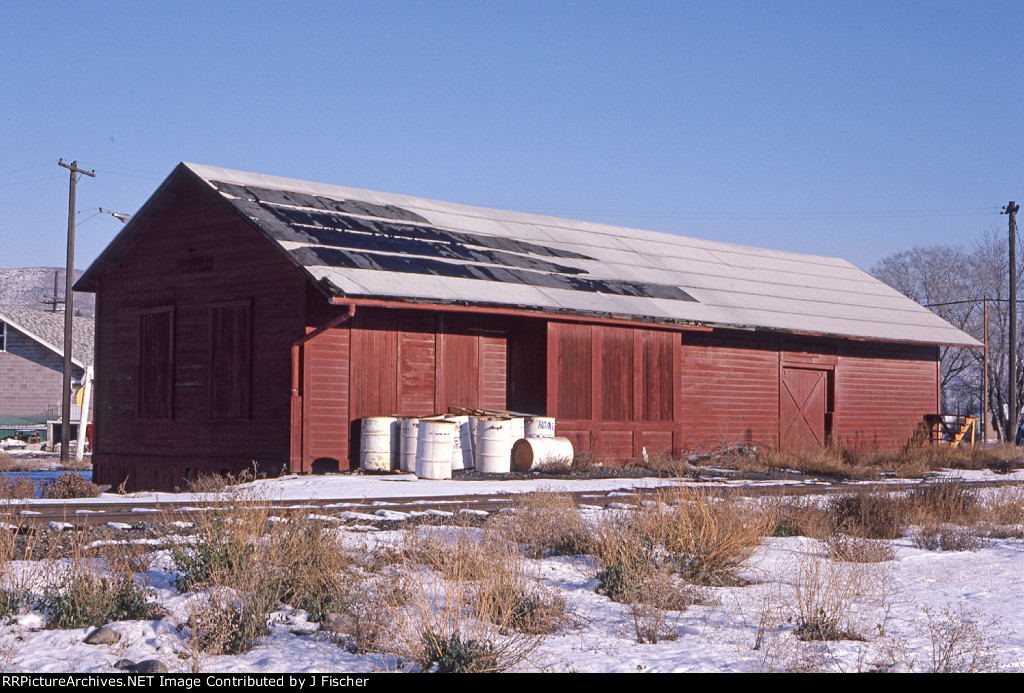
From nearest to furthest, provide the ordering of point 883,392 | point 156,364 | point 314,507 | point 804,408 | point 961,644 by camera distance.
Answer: point 961,644, point 314,507, point 156,364, point 804,408, point 883,392

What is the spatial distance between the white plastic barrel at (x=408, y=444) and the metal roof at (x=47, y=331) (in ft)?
114

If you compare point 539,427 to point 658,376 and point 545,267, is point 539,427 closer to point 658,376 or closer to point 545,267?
point 658,376

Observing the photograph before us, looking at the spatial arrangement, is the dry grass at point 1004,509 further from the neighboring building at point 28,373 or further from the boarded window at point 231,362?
the neighboring building at point 28,373

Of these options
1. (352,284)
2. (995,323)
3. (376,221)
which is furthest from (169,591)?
(995,323)

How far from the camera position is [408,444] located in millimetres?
19938

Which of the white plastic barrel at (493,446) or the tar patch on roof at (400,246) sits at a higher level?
the tar patch on roof at (400,246)

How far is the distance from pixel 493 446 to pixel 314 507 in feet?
27.1

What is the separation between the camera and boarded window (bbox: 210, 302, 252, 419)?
21250 millimetres

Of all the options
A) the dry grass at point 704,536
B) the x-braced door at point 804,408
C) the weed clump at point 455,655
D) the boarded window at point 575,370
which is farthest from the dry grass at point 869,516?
the x-braced door at point 804,408

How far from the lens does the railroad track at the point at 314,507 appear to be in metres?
10.6

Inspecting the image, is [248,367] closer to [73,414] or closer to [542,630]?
[542,630]

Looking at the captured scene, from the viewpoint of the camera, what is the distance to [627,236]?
33.0m

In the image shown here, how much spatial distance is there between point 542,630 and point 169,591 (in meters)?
2.81

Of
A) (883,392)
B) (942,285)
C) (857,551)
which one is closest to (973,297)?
(942,285)
